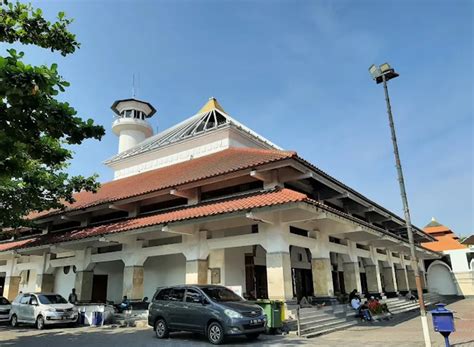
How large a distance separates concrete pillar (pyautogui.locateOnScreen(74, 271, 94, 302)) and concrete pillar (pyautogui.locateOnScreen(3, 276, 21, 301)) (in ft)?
22.2

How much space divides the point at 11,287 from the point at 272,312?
1826 centimetres

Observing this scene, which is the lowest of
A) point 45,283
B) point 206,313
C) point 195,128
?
point 206,313

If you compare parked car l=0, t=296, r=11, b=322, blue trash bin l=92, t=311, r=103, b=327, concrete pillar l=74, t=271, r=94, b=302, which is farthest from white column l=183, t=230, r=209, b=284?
parked car l=0, t=296, r=11, b=322

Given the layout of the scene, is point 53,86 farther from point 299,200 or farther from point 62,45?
point 299,200

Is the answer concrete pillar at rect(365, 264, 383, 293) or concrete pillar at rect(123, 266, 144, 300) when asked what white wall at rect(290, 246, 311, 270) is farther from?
concrete pillar at rect(123, 266, 144, 300)

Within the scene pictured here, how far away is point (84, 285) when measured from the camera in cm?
1806

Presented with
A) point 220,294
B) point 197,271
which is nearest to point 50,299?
point 197,271

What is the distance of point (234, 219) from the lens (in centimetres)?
1405

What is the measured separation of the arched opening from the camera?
112 ft

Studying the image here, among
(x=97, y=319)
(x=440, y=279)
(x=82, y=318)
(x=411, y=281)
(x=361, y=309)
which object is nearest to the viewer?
(x=361, y=309)

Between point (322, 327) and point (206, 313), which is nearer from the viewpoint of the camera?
point (206, 313)

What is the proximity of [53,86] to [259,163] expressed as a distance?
27.3 feet

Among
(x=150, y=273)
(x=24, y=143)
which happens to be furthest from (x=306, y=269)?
(x=24, y=143)

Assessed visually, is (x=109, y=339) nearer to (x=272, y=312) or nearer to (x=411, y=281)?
(x=272, y=312)
